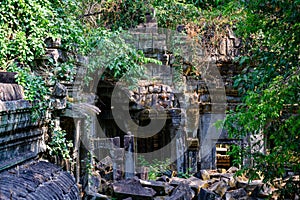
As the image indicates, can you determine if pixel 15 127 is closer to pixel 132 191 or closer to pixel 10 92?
pixel 10 92

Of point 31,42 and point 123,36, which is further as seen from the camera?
point 123,36

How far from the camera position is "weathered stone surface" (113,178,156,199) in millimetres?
7062

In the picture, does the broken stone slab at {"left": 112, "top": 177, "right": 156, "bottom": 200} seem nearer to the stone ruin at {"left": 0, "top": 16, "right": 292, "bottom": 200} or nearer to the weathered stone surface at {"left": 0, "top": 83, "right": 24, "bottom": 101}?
the stone ruin at {"left": 0, "top": 16, "right": 292, "bottom": 200}

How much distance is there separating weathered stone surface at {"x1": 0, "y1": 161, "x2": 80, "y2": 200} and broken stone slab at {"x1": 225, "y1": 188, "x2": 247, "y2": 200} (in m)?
4.92

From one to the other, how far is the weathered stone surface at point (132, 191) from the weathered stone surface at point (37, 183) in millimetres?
3702

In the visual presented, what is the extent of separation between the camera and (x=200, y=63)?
1108 cm

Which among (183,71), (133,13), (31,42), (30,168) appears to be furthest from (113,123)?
(30,168)

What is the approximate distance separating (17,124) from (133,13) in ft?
27.9

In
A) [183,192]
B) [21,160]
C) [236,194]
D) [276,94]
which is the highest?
[276,94]

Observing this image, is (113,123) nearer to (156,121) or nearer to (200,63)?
(156,121)

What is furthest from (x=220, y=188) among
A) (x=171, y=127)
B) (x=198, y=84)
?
(x=198, y=84)

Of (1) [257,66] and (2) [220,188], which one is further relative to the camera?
(2) [220,188]

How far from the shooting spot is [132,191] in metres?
7.12

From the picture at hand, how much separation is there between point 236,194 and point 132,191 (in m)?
2.27
